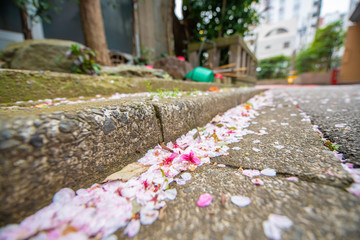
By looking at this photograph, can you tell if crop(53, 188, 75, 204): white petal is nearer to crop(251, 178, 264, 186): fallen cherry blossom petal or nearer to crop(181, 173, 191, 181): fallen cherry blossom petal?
crop(181, 173, 191, 181): fallen cherry blossom petal

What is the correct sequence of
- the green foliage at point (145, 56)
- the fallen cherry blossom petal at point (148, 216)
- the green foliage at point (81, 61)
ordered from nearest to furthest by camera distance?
the fallen cherry blossom petal at point (148, 216)
the green foliage at point (81, 61)
the green foliage at point (145, 56)

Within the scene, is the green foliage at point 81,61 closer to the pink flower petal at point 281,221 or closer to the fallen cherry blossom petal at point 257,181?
the fallen cherry blossom petal at point 257,181

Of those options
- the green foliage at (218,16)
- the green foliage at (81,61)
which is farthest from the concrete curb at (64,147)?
the green foliage at (218,16)

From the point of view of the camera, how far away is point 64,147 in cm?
57

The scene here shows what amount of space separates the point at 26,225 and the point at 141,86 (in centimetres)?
190

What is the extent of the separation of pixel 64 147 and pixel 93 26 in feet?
11.5

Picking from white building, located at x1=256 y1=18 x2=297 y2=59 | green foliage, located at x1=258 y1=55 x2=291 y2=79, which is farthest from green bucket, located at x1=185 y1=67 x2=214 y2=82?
white building, located at x1=256 y1=18 x2=297 y2=59

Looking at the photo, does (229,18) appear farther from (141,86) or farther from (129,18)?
(141,86)

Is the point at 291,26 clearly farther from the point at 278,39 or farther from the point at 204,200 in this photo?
the point at 204,200

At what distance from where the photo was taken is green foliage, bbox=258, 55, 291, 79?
60.8ft

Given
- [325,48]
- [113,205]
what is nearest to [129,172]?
[113,205]

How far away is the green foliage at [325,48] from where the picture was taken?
14172 mm

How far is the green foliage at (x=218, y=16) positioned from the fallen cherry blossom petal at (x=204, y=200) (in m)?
6.70

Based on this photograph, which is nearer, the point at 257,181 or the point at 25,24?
the point at 257,181
